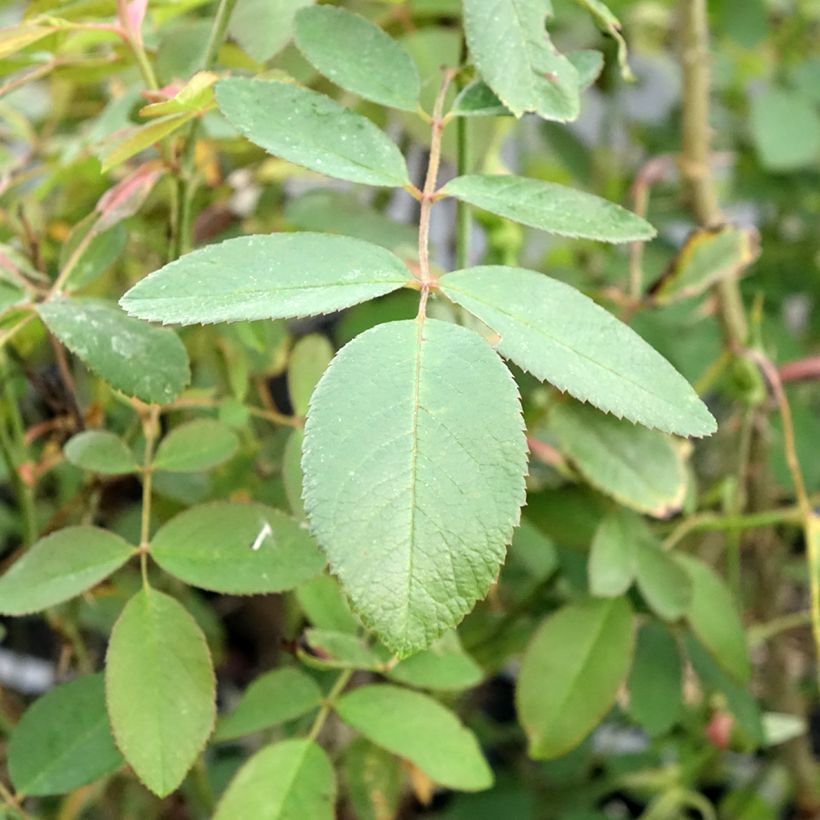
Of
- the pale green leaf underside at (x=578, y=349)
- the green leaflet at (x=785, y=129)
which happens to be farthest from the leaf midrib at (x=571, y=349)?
the green leaflet at (x=785, y=129)

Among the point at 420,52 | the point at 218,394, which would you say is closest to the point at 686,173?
the point at 420,52

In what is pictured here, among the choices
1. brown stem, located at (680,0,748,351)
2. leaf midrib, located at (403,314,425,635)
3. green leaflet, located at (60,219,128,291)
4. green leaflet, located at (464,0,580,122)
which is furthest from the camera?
brown stem, located at (680,0,748,351)

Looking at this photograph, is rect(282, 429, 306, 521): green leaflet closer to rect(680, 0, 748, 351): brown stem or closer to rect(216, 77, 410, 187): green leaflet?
rect(216, 77, 410, 187): green leaflet

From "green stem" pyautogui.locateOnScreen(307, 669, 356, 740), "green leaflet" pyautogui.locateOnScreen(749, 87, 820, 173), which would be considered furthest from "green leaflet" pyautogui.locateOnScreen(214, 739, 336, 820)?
"green leaflet" pyautogui.locateOnScreen(749, 87, 820, 173)

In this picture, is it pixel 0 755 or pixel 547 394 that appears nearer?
pixel 547 394

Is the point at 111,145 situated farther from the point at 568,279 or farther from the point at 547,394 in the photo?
the point at 568,279

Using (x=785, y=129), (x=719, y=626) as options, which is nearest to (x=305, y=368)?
(x=719, y=626)
